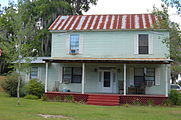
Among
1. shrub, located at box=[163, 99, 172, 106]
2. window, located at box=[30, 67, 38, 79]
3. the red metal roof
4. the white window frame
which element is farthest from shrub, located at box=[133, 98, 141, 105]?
window, located at box=[30, 67, 38, 79]

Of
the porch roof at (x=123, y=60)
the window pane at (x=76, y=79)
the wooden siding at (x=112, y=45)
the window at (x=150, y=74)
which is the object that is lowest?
the window pane at (x=76, y=79)

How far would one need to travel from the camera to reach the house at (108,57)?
18.1 metres

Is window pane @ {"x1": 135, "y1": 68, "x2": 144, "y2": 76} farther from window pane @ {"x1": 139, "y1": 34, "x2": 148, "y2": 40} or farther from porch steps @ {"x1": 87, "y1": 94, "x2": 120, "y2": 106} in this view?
porch steps @ {"x1": 87, "y1": 94, "x2": 120, "y2": 106}

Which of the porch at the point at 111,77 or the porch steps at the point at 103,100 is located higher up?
the porch at the point at 111,77

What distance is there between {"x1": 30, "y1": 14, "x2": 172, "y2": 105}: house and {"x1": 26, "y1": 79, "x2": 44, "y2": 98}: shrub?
632 mm

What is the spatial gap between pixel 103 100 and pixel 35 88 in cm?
587

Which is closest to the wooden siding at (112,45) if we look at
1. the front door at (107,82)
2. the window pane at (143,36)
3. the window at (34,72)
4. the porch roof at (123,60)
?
the window pane at (143,36)

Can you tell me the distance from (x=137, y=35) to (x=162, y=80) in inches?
160

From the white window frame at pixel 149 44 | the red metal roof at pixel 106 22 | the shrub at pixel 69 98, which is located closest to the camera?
the shrub at pixel 69 98

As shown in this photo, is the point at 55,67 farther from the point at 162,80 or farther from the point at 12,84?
the point at 162,80

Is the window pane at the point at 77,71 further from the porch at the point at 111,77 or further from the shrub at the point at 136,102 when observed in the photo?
the shrub at the point at 136,102

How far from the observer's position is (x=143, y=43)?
60.5ft

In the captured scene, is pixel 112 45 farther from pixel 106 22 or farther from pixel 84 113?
pixel 84 113

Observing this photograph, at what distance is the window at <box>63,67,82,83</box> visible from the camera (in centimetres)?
1953
